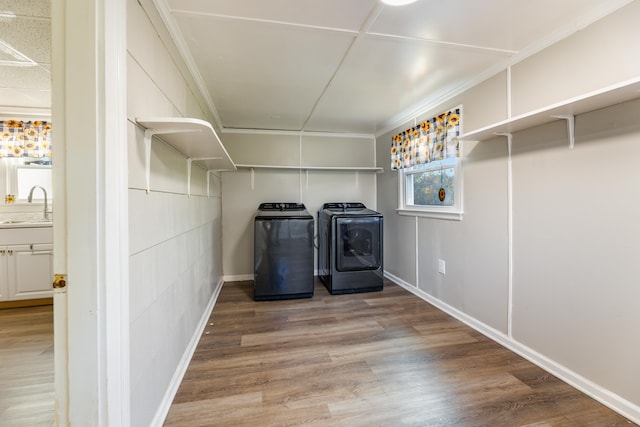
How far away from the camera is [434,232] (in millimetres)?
2613

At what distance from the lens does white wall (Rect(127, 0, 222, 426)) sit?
1003 millimetres

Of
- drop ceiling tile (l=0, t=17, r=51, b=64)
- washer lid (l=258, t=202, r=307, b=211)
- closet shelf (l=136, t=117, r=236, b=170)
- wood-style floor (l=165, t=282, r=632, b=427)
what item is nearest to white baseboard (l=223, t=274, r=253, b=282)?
washer lid (l=258, t=202, r=307, b=211)

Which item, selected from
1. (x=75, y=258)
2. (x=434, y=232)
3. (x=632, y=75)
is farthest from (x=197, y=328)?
(x=632, y=75)

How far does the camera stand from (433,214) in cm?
261

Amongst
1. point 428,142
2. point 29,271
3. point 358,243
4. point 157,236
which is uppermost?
point 428,142

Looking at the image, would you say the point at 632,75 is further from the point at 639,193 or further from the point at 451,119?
the point at 451,119

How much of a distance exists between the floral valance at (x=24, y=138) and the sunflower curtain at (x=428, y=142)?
4.03 meters

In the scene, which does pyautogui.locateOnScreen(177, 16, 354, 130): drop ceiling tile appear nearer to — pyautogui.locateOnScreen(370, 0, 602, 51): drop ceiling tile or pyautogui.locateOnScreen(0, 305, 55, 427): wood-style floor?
pyautogui.locateOnScreen(370, 0, 602, 51): drop ceiling tile

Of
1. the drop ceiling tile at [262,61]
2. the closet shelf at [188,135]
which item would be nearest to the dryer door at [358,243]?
the drop ceiling tile at [262,61]

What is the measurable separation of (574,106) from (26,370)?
3.58 metres

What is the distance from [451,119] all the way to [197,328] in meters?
2.79

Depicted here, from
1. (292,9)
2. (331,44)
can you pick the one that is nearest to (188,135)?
(292,9)

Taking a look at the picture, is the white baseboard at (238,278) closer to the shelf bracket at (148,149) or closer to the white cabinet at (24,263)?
the white cabinet at (24,263)

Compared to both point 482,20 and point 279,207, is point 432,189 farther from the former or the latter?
point 279,207
